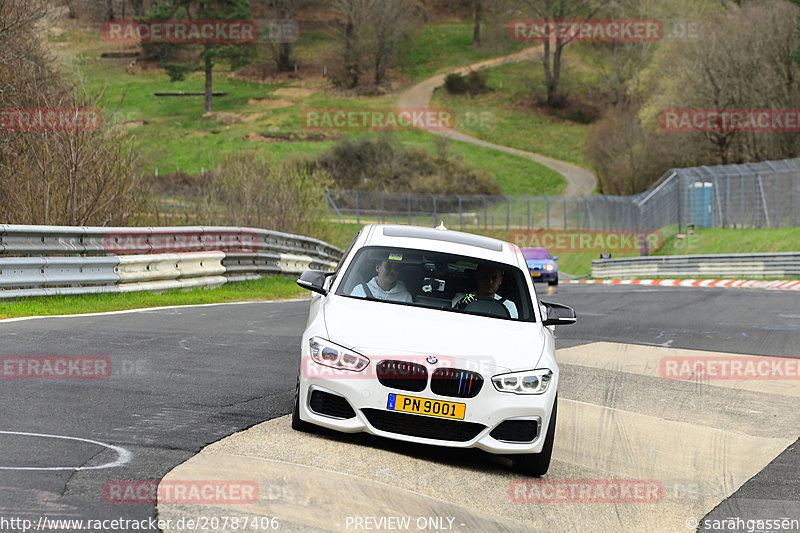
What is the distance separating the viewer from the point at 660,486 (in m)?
7.25

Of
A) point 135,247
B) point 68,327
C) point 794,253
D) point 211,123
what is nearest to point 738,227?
point 794,253

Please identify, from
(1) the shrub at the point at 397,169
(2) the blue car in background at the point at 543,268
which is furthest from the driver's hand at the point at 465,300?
(1) the shrub at the point at 397,169

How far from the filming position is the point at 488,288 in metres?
8.45

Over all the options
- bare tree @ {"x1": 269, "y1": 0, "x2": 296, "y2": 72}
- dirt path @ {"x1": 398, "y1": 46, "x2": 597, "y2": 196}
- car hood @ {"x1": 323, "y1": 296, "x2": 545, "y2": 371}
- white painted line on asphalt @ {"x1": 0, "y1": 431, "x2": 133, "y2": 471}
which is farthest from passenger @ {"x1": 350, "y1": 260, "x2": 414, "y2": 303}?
bare tree @ {"x1": 269, "y1": 0, "x2": 296, "y2": 72}

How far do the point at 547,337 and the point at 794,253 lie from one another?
2925 centimetres

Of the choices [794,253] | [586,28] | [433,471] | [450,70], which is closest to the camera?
[433,471]

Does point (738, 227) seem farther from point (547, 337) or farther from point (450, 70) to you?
point (450, 70)

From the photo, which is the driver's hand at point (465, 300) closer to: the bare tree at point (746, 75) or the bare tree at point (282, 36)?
the bare tree at point (746, 75)

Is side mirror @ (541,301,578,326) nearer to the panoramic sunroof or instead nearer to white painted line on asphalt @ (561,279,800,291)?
the panoramic sunroof

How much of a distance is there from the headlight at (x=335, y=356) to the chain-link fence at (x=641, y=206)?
17826 millimetres

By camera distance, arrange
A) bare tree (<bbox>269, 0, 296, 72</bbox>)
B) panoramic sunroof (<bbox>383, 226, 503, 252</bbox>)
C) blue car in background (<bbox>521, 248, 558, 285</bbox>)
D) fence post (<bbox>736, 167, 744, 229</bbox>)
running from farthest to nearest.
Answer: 1. bare tree (<bbox>269, 0, 296, 72</bbox>)
2. fence post (<bbox>736, 167, 744, 229</bbox>)
3. blue car in background (<bbox>521, 248, 558, 285</bbox>)
4. panoramic sunroof (<bbox>383, 226, 503, 252</bbox>)

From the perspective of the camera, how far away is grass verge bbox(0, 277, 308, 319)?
14609mm

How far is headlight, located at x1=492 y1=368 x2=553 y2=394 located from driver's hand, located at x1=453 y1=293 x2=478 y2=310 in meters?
1.17

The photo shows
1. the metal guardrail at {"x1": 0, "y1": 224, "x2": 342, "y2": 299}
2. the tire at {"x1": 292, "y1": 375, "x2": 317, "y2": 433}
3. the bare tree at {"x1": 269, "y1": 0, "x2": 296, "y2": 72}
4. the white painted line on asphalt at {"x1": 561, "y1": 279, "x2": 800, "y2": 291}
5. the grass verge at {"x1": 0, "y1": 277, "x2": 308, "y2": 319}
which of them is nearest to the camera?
the tire at {"x1": 292, "y1": 375, "x2": 317, "y2": 433}
